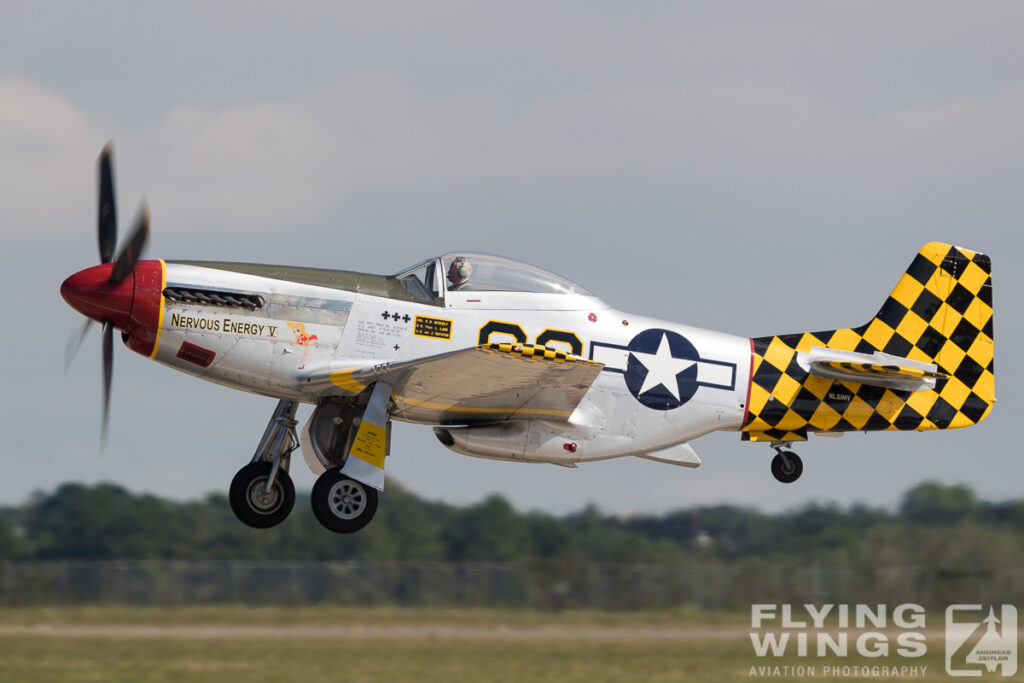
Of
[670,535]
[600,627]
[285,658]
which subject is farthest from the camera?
[670,535]

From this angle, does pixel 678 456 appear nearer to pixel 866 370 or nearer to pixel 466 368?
pixel 866 370

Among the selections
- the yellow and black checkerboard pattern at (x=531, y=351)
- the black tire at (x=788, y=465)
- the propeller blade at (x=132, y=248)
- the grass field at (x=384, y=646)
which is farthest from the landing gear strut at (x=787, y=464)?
the propeller blade at (x=132, y=248)

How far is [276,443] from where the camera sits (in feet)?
45.8

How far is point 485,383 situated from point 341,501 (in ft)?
5.95

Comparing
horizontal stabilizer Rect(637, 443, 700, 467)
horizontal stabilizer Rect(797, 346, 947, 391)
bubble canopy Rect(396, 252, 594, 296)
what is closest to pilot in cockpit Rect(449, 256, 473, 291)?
bubble canopy Rect(396, 252, 594, 296)

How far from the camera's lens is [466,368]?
41.4 feet

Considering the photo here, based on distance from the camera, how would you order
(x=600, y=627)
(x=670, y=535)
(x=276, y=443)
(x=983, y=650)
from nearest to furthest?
(x=276, y=443)
(x=983, y=650)
(x=600, y=627)
(x=670, y=535)

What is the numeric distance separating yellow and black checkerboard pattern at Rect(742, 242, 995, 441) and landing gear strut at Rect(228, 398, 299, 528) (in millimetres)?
4988

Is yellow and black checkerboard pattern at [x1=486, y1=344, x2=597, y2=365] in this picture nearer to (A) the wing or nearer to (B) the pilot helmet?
(A) the wing

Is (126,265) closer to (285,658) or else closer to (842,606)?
(285,658)

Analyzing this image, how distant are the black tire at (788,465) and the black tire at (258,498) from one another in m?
5.43

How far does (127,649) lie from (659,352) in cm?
770

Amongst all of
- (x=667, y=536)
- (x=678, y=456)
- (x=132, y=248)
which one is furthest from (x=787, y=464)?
(x=667, y=536)

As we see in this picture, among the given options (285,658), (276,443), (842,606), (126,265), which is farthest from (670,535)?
(126,265)
